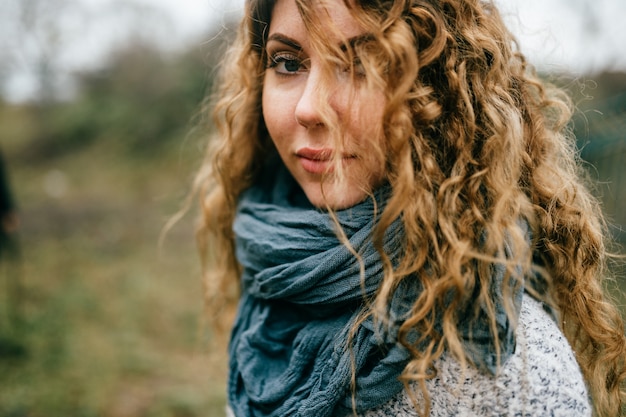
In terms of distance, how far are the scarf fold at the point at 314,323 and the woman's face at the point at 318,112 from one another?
0.08 m

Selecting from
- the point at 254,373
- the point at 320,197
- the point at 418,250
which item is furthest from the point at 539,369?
the point at 254,373

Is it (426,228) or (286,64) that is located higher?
(286,64)

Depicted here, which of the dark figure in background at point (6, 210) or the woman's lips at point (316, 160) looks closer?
the woman's lips at point (316, 160)

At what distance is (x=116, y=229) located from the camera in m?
9.54

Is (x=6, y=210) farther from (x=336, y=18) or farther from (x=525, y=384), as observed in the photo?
(x=525, y=384)

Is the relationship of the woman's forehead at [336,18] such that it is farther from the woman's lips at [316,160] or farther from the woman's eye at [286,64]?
the woman's lips at [316,160]

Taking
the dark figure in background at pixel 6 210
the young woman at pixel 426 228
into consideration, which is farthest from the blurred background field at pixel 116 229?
the dark figure in background at pixel 6 210

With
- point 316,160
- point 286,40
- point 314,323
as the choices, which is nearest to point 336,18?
point 286,40

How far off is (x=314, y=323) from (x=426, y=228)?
1.59ft

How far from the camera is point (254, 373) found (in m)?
1.52

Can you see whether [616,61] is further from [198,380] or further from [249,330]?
[198,380]

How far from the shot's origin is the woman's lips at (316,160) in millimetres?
1335

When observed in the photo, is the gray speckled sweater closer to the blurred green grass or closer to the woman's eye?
the woman's eye

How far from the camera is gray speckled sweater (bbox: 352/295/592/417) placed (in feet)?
3.50
